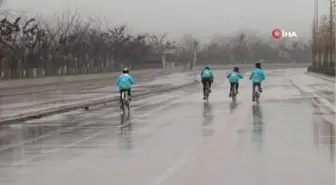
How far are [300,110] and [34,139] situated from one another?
1157cm

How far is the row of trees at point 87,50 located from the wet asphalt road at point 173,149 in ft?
82.9

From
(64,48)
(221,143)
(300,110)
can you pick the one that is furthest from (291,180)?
(64,48)

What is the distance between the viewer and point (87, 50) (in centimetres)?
8775

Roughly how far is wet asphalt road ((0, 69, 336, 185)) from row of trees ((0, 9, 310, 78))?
82.9ft

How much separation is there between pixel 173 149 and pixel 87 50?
7559cm

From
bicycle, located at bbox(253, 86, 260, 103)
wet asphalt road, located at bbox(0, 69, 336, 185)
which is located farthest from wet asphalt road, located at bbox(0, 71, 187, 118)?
bicycle, located at bbox(253, 86, 260, 103)

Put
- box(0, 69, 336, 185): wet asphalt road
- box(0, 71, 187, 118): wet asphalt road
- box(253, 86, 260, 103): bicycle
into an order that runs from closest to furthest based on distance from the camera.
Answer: box(0, 69, 336, 185): wet asphalt road → box(0, 71, 187, 118): wet asphalt road → box(253, 86, 260, 103): bicycle

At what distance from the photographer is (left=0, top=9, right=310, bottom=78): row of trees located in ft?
214

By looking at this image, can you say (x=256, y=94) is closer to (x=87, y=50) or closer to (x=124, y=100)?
(x=124, y=100)

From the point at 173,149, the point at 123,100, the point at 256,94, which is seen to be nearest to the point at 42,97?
the point at 123,100

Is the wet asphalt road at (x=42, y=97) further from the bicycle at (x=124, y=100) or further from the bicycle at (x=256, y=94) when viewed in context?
the bicycle at (x=256, y=94)

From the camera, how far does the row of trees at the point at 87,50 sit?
65125 millimetres

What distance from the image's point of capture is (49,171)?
10.8 metres

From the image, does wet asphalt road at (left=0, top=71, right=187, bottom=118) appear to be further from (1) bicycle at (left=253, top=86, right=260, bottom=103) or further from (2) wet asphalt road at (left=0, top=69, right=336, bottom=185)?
(1) bicycle at (left=253, top=86, right=260, bottom=103)
